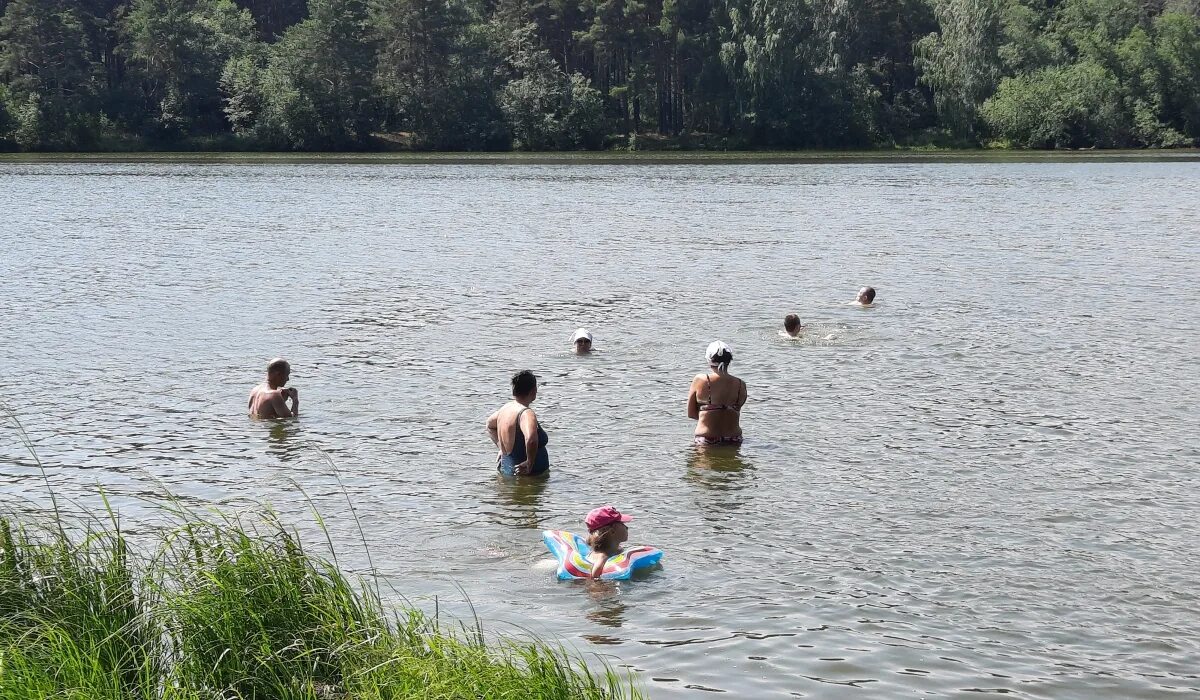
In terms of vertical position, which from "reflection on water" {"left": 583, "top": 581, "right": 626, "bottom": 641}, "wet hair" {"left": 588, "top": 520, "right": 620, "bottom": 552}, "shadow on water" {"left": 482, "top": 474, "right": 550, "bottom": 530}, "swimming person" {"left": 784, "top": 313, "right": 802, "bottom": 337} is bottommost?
"reflection on water" {"left": 583, "top": 581, "right": 626, "bottom": 641}

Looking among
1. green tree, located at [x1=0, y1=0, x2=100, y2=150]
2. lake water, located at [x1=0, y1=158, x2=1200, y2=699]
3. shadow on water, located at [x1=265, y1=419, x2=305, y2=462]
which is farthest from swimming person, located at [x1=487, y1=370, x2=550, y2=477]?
green tree, located at [x1=0, y1=0, x2=100, y2=150]

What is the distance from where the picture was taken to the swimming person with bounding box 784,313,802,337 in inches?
Result: 824

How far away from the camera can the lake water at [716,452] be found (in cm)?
918

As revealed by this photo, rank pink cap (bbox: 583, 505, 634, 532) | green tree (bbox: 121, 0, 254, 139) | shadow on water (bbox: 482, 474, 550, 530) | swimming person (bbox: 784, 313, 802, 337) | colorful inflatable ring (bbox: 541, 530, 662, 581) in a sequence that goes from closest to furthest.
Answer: colorful inflatable ring (bbox: 541, 530, 662, 581)
pink cap (bbox: 583, 505, 634, 532)
shadow on water (bbox: 482, 474, 550, 530)
swimming person (bbox: 784, 313, 802, 337)
green tree (bbox: 121, 0, 254, 139)

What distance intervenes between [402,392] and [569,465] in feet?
14.2

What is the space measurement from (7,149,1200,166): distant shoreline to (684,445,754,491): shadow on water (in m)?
75.1

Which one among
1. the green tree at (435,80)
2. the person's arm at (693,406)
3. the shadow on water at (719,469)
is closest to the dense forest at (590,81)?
the green tree at (435,80)

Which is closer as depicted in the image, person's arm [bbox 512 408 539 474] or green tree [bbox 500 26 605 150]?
person's arm [bbox 512 408 539 474]

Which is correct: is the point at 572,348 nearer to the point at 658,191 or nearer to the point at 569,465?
the point at 569,465

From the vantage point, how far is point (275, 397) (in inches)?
600

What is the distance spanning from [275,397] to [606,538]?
21.4 feet

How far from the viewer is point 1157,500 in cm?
1209

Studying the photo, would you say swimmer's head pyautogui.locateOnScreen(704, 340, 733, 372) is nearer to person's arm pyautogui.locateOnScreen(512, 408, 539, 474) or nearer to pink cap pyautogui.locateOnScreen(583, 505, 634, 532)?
person's arm pyautogui.locateOnScreen(512, 408, 539, 474)

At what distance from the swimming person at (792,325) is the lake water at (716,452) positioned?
37 cm
